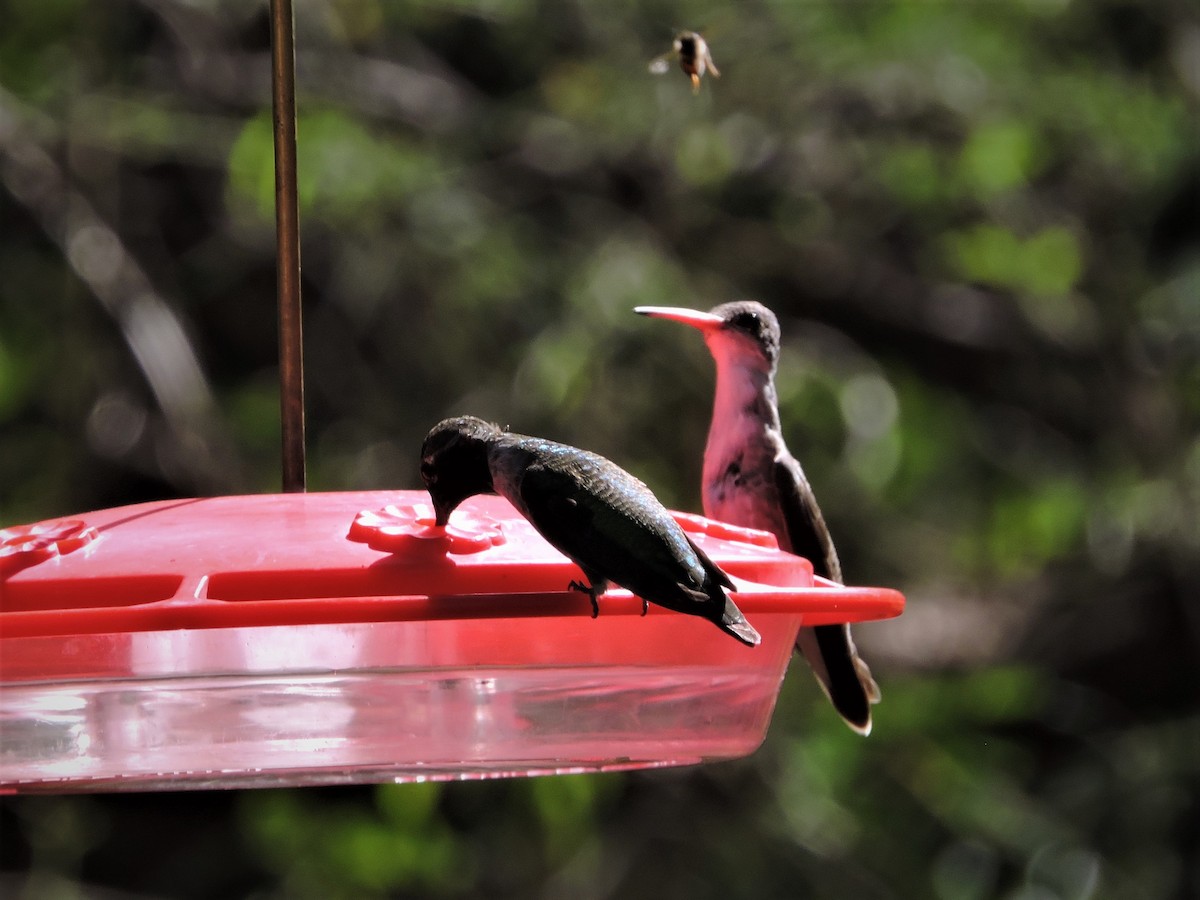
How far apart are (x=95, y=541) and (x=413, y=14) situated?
4582mm

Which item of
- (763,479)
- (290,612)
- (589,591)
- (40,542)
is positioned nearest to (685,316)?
(763,479)

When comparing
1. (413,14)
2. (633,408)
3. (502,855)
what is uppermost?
(413,14)

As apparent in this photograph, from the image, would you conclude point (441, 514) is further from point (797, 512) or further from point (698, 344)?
point (698, 344)

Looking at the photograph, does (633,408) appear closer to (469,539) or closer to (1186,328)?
(1186,328)

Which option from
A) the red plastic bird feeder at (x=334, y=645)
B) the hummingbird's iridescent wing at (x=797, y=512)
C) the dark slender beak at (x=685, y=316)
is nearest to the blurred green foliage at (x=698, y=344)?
the dark slender beak at (x=685, y=316)

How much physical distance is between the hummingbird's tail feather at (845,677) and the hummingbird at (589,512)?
145cm

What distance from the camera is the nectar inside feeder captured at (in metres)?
1.80

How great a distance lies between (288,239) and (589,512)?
0.65 meters

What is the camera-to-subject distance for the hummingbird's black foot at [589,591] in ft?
6.07

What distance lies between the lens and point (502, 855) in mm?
6336

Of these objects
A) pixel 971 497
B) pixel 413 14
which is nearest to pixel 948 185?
pixel 971 497

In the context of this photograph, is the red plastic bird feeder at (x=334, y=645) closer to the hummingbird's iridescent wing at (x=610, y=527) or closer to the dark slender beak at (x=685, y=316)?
the hummingbird's iridescent wing at (x=610, y=527)

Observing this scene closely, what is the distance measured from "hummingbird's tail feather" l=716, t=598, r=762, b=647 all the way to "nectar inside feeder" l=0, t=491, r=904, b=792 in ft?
0.22

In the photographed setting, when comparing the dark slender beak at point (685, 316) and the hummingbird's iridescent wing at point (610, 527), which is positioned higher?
the hummingbird's iridescent wing at point (610, 527)
